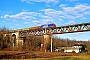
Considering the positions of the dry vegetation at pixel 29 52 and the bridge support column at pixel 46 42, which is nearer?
the dry vegetation at pixel 29 52

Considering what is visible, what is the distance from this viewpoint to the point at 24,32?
282ft

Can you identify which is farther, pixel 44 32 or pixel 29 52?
pixel 44 32

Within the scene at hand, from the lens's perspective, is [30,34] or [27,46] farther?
[30,34]

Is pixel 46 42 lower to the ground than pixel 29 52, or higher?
higher

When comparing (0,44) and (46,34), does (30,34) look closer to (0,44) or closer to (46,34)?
(46,34)

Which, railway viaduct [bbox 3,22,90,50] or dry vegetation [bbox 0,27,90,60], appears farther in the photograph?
railway viaduct [bbox 3,22,90,50]

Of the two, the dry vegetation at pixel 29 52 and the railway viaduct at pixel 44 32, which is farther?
the railway viaduct at pixel 44 32

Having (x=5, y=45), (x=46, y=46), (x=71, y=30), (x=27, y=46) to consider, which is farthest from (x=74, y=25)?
(x=5, y=45)

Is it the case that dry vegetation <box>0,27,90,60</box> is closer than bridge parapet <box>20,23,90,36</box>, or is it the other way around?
dry vegetation <box>0,27,90,60</box>

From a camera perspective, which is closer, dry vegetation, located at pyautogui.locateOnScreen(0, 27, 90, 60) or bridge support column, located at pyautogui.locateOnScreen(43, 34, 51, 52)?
dry vegetation, located at pyautogui.locateOnScreen(0, 27, 90, 60)

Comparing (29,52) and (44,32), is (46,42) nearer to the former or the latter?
(44,32)

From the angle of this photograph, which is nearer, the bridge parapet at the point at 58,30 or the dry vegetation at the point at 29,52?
the dry vegetation at the point at 29,52

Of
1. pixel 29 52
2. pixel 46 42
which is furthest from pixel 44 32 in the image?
pixel 29 52

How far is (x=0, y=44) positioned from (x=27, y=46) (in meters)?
13.3
